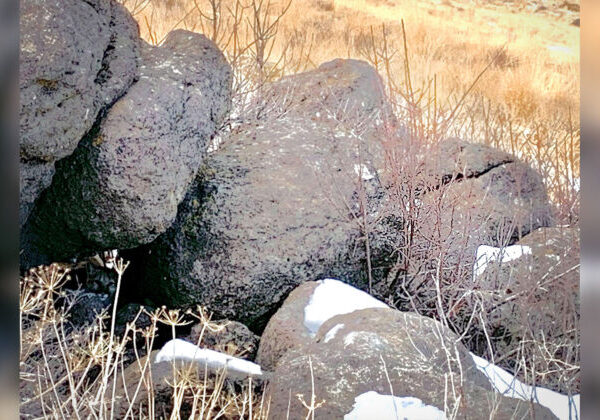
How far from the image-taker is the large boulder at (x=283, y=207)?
2754mm

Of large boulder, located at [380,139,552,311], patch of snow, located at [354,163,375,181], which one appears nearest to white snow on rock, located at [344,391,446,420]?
large boulder, located at [380,139,552,311]

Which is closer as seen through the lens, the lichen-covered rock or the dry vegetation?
the dry vegetation

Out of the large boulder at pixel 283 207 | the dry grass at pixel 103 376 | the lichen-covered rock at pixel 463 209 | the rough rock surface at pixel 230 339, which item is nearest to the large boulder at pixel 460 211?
the lichen-covered rock at pixel 463 209

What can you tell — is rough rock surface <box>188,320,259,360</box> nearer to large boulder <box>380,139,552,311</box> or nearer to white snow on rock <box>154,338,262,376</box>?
white snow on rock <box>154,338,262,376</box>

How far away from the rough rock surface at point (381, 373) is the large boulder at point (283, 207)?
439mm

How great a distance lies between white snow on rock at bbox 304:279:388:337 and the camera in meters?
2.61

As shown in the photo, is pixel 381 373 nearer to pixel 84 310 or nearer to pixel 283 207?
pixel 283 207

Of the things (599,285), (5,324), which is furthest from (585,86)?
(5,324)

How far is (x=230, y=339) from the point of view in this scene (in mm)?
2689

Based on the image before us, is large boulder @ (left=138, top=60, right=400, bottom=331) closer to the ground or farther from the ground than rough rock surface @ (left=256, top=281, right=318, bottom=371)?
farther from the ground

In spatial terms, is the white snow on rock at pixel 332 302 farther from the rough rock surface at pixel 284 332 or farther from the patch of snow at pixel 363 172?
the patch of snow at pixel 363 172

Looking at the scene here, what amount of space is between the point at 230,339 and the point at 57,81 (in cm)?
88

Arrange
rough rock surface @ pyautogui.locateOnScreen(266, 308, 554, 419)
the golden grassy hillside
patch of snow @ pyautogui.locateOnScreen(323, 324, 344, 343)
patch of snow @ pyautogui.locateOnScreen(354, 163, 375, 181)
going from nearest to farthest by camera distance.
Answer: rough rock surface @ pyautogui.locateOnScreen(266, 308, 554, 419)
patch of snow @ pyautogui.locateOnScreen(323, 324, 344, 343)
the golden grassy hillside
patch of snow @ pyautogui.locateOnScreen(354, 163, 375, 181)

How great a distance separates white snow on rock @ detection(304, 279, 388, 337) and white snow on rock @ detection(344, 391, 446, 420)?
1.24 ft
